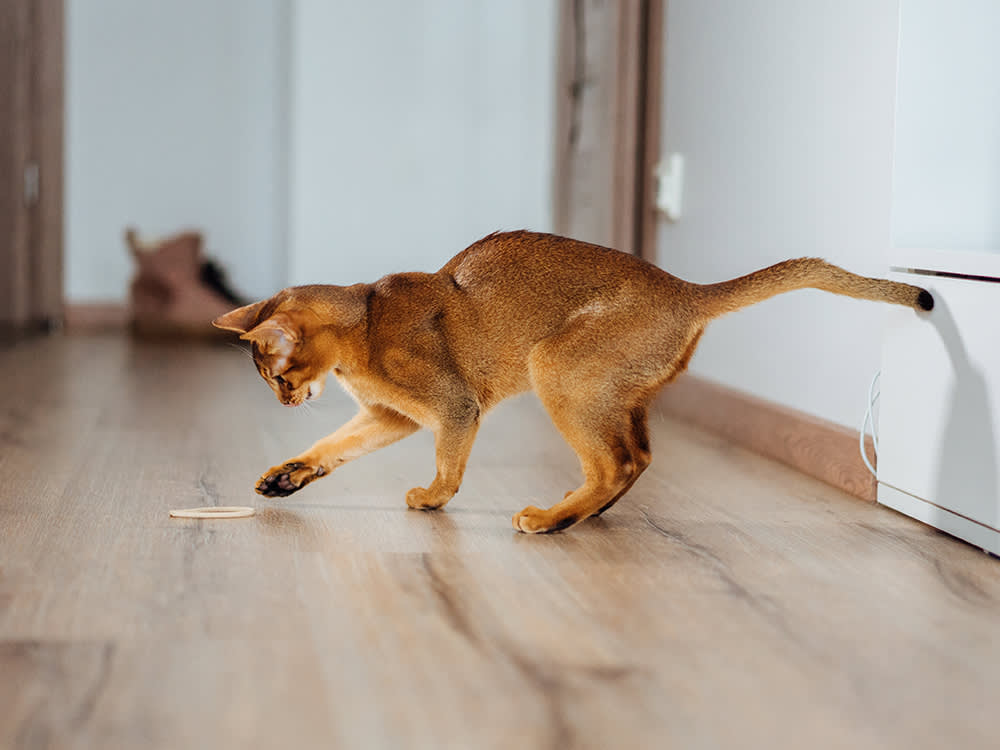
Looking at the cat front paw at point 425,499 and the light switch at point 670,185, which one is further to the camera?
the light switch at point 670,185

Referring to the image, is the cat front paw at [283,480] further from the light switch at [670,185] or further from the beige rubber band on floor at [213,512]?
the light switch at [670,185]

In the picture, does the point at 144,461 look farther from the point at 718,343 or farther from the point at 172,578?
the point at 718,343

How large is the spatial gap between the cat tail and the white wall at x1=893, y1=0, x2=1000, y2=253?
0.52ft

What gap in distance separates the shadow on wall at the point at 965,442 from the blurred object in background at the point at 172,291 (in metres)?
2.89

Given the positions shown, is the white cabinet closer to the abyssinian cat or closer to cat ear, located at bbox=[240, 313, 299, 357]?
the abyssinian cat

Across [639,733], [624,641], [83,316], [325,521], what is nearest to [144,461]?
[325,521]

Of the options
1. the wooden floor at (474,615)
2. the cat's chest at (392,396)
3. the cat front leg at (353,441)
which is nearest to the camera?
the wooden floor at (474,615)

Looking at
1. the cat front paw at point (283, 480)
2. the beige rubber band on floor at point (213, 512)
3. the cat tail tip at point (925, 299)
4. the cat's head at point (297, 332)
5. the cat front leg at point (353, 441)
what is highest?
the cat tail tip at point (925, 299)

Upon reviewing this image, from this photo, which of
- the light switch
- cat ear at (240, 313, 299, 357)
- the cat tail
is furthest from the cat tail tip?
the light switch

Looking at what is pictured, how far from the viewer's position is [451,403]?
4.77 ft

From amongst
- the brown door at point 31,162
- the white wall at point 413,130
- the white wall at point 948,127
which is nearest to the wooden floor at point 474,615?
the white wall at point 948,127

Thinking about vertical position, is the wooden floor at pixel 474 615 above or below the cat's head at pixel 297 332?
below

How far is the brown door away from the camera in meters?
3.93

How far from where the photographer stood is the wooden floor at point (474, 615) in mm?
853
